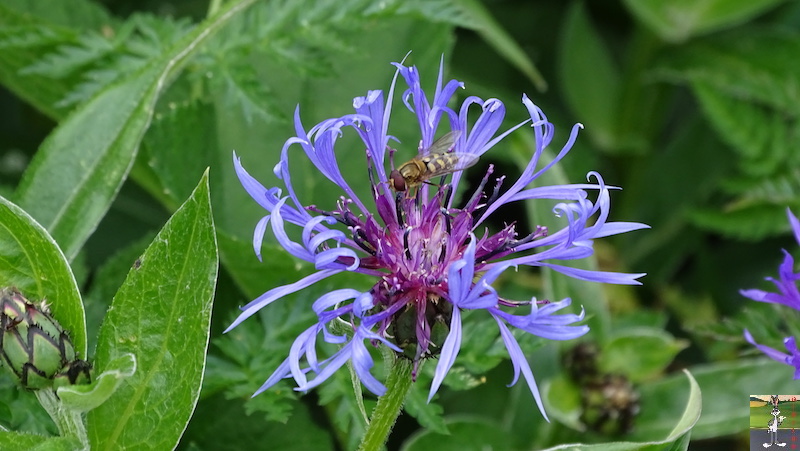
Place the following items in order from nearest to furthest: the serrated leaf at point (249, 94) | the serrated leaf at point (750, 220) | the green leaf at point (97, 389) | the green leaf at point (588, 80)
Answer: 1. the green leaf at point (97, 389)
2. the serrated leaf at point (249, 94)
3. the serrated leaf at point (750, 220)
4. the green leaf at point (588, 80)

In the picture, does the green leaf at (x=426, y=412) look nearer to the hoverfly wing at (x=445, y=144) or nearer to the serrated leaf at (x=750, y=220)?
the hoverfly wing at (x=445, y=144)

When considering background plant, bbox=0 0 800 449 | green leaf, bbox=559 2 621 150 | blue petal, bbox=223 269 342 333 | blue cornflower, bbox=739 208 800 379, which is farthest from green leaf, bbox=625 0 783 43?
blue petal, bbox=223 269 342 333

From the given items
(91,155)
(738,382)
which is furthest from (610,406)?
(91,155)

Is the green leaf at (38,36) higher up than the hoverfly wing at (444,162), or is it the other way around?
the green leaf at (38,36)

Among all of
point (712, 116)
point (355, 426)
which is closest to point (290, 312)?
point (355, 426)

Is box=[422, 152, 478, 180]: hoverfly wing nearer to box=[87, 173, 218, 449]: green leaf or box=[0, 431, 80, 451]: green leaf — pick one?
box=[87, 173, 218, 449]: green leaf

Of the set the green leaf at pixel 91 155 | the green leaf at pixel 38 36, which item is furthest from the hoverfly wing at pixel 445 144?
the green leaf at pixel 38 36
